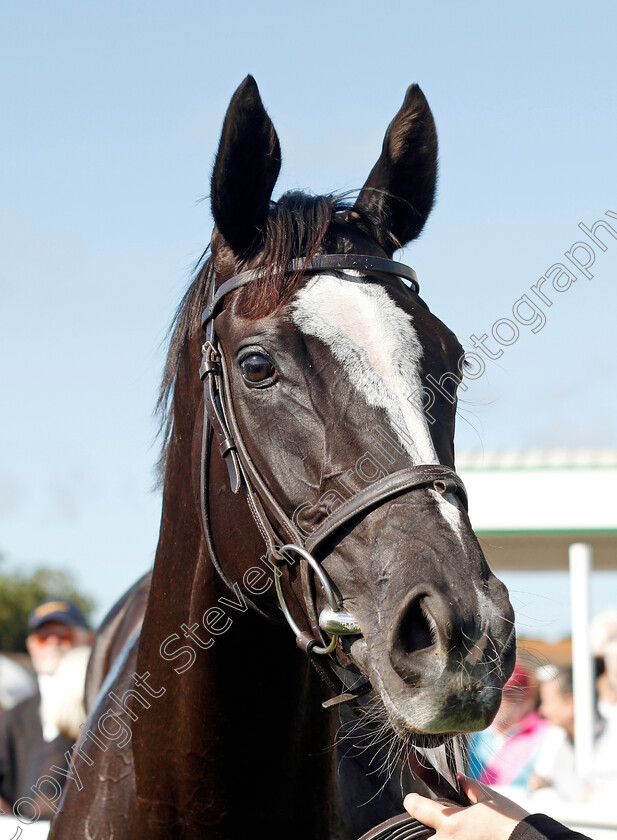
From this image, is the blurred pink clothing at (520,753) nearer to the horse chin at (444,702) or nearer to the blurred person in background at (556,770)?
the blurred person in background at (556,770)

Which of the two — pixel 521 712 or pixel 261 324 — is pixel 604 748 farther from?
pixel 261 324

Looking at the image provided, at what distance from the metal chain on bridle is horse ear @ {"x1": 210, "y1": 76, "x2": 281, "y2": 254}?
0.18m

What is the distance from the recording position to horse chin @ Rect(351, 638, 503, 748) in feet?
6.23

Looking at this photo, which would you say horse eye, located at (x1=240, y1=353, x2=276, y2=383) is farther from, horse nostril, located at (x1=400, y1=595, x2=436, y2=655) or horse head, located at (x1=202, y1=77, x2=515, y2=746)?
horse nostril, located at (x1=400, y1=595, x2=436, y2=655)

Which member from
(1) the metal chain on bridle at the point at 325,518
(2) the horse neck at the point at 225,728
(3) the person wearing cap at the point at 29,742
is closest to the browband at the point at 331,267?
(1) the metal chain on bridle at the point at 325,518

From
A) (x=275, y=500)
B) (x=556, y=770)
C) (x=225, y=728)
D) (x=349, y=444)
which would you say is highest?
(x=349, y=444)

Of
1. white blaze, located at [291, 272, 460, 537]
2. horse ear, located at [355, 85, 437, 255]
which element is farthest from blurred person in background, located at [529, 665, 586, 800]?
white blaze, located at [291, 272, 460, 537]

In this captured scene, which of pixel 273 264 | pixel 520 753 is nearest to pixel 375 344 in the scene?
pixel 273 264

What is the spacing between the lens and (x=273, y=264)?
253cm

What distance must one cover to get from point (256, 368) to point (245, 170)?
0.65 meters

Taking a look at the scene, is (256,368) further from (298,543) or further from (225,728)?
(225,728)

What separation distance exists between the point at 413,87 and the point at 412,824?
2.17m

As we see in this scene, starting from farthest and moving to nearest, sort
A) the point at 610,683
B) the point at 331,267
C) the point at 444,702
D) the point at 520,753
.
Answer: the point at 520,753 → the point at 610,683 → the point at 331,267 → the point at 444,702

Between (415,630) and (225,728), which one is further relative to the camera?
Answer: (225,728)
